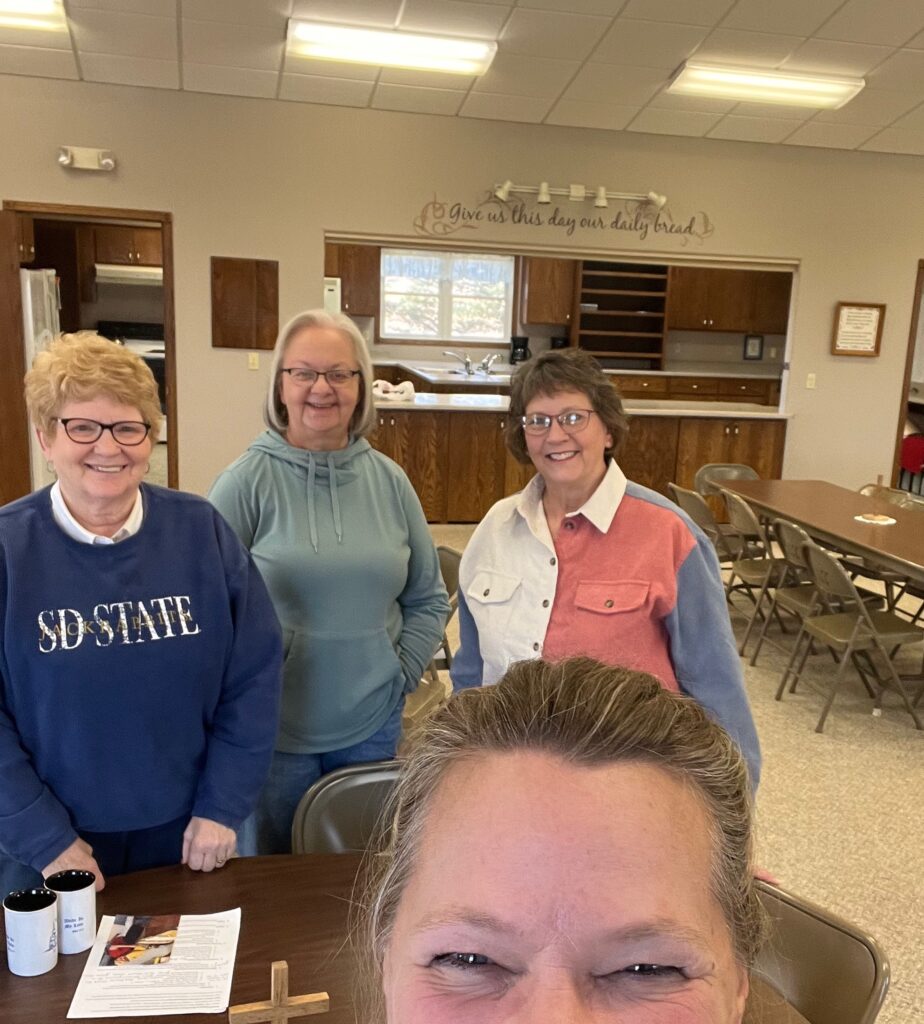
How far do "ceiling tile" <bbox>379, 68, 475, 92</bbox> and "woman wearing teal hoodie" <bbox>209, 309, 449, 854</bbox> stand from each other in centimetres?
425

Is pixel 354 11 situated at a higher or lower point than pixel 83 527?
higher

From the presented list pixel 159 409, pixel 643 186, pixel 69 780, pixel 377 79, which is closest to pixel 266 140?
pixel 377 79

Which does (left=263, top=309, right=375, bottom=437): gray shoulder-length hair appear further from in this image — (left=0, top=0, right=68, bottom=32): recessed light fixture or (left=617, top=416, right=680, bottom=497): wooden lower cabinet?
(left=617, top=416, right=680, bottom=497): wooden lower cabinet

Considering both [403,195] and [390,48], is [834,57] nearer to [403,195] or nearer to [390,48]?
[390,48]

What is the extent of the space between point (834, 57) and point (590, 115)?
1.60m

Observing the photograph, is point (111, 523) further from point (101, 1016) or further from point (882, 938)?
point (882, 938)

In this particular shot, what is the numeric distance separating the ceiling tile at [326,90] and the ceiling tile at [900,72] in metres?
3.27

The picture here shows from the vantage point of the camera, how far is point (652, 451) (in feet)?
23.7

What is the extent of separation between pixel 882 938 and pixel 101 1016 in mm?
2264

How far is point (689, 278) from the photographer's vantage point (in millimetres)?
10633

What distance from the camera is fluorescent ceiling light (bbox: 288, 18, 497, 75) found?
4.95m

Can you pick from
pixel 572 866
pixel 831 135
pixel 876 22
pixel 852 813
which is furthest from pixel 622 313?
pixel 572 866

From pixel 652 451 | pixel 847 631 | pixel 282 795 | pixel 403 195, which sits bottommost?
pixel 847 631

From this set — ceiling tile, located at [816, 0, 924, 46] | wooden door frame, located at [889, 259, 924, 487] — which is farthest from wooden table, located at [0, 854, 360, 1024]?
wooden door frame, located at [889, 259, 924, 487]
